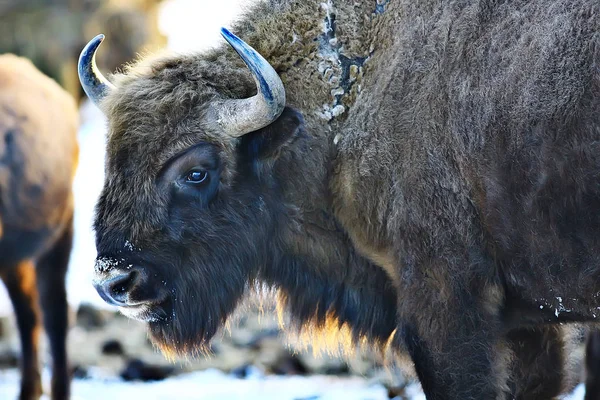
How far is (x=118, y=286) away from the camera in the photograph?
3.90 m

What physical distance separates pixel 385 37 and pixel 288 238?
107 cm

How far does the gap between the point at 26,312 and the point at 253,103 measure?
387 cm

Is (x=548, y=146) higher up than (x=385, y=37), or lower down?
lower down

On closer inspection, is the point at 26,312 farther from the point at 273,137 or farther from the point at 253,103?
the point at 253,103

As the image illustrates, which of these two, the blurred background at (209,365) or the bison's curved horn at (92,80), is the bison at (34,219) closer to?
the blurred background at (209,365)

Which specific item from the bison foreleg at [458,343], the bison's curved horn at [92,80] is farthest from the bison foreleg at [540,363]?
the bison's curved horn at [92,80]

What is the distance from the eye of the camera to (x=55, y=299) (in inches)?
273

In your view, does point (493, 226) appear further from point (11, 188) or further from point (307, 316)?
point (11, 188)

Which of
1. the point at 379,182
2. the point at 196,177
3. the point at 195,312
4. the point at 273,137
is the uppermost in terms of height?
the point at 273,137

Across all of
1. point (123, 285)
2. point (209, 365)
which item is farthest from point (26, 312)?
point (123, 285)

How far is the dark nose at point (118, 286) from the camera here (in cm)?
385

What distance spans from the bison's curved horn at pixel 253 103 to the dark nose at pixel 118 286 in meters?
0.79

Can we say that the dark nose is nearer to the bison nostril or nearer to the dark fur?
the bison nostril

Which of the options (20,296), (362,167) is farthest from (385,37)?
(20,296)
